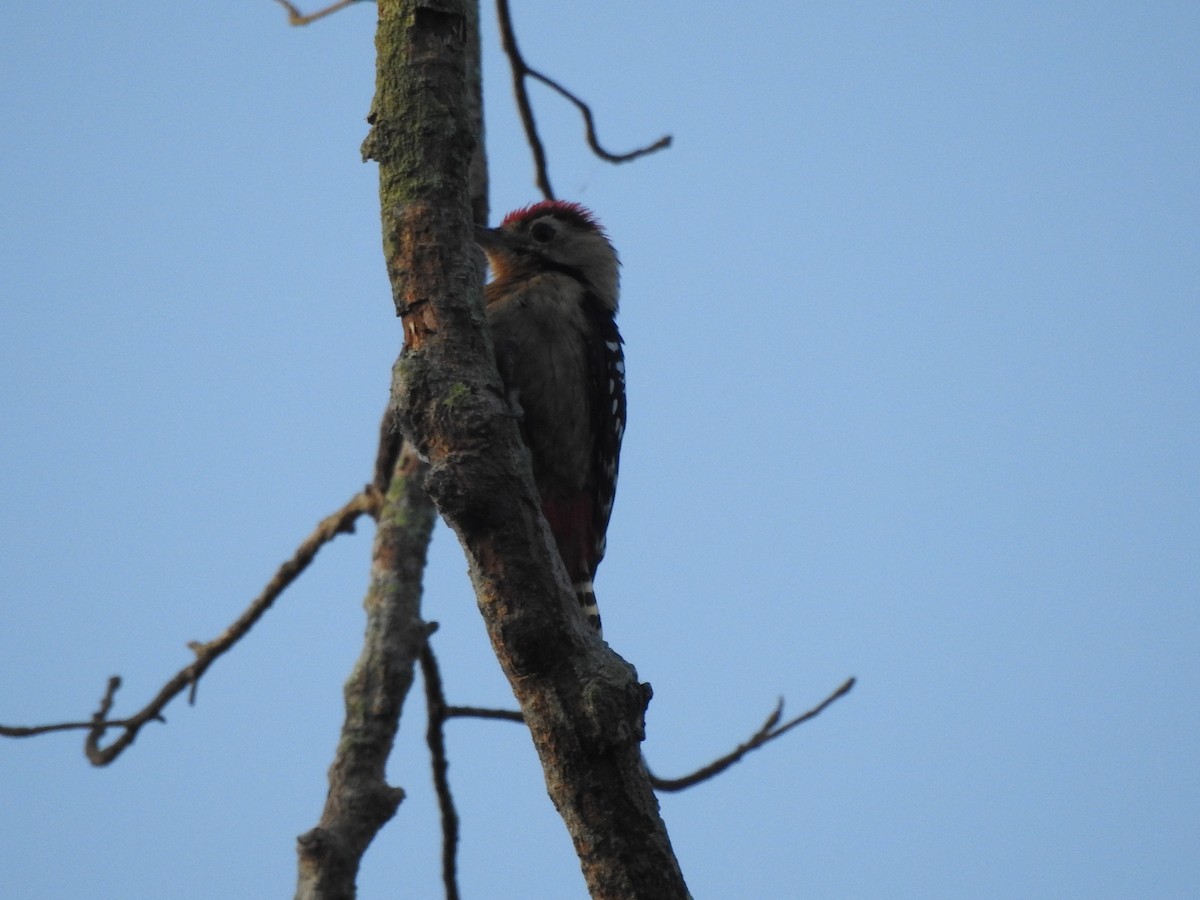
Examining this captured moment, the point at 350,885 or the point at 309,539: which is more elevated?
the point at 309,539

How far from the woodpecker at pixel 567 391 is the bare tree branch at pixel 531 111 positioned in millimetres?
784

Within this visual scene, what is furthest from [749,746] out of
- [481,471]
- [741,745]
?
[481,471]

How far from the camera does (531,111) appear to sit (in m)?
6.25

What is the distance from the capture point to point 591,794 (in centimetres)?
237

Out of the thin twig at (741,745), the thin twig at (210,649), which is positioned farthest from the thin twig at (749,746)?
the thin twig at (210,649)

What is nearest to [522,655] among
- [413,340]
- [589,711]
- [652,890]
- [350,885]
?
[589,711]

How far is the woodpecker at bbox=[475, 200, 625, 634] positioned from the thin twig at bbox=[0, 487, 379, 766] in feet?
3.34

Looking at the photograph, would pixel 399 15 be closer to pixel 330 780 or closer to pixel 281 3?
pixel 330 780

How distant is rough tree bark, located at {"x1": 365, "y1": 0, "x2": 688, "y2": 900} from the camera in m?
2.36

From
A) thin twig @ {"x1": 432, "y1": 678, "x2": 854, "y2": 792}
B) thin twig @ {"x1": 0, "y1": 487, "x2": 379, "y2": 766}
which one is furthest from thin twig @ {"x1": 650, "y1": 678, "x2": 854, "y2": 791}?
thin twig @ {"x1": 0, "y1": 487, "x2": 379, "y2": 766}

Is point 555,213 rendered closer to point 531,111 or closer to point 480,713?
point 531,111

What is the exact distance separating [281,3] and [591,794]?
5806 mm

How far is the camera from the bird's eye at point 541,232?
5.92 metres

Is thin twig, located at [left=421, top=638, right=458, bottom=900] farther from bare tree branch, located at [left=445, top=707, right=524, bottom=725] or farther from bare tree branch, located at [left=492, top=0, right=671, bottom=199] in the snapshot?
bare tree branch, located at [left=492, top=0, right=671, bottom=199]
